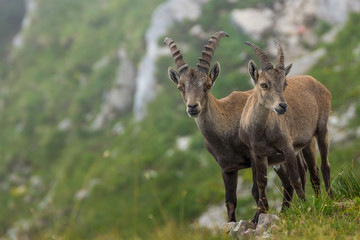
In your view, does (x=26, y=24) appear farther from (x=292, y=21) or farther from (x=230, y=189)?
(x=230, y=189)

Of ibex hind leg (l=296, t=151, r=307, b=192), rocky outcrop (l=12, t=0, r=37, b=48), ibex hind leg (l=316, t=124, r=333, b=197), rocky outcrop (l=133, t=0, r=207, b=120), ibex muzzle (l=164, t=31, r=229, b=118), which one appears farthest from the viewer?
rocky outcrop (l=12, t=0, r=37, b=48)

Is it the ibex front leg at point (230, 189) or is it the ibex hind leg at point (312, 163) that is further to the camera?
the ibex hind leg at point (312, 163)

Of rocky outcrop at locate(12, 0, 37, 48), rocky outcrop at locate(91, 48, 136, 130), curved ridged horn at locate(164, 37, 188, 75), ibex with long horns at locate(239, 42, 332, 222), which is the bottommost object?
A: rocky outcrop at locate(91, 48, 136, 130)

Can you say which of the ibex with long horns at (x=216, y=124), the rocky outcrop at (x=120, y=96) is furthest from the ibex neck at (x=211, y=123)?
the rocky outcrop at (x=120, y=96)

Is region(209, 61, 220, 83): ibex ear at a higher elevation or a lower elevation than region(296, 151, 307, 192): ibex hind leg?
higher

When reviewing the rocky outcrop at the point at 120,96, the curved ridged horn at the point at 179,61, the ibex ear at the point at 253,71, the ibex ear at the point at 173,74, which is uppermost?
the curved ridged horn at the point at 179,61

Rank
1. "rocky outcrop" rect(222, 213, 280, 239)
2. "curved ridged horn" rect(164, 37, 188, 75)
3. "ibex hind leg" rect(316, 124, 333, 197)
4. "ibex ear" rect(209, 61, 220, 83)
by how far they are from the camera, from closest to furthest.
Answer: "rocky outcrop" rect(222, 213, 280, 239) < "curved ridged horn" rect(164, 37, 188, 75) < "ibex ear" rect(209, 61, 220, 83) < "ibex hind leg" rect(316, 124, 333, 197)

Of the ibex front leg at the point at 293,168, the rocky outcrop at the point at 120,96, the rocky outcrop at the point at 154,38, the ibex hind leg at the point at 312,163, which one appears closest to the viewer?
the ibex front leg at the point at 293,168

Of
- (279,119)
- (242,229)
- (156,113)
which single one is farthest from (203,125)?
(156,113)

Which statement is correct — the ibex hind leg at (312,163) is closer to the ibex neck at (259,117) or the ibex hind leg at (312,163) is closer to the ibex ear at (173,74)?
the ibex neck at (259,117)

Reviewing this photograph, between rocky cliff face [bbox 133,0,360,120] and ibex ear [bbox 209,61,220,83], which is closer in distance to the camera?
ibex ear [bbox 209,61,220,83]

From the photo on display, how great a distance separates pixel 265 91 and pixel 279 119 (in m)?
0.59

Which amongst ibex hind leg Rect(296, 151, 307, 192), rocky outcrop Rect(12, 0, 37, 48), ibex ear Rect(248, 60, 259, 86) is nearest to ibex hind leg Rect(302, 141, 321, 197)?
ibex hind leg Rect(296, 151, 307, 192)

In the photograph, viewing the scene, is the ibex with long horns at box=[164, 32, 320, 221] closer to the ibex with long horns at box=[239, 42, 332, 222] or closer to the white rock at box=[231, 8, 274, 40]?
the ibex with long horns at box=[239, 42, 332, 222]
